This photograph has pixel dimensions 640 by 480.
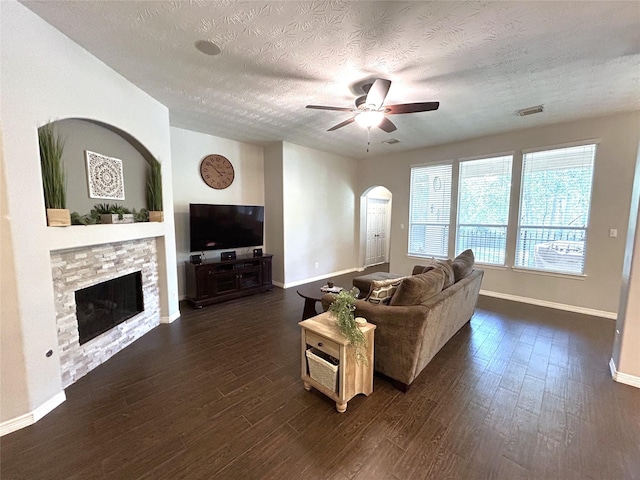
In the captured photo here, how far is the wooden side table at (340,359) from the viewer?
6.41ft

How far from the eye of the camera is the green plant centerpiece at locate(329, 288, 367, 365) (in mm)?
1951

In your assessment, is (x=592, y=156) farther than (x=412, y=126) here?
No

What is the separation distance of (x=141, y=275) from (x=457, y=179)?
18.1 ft

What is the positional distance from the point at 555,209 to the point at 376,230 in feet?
13.4

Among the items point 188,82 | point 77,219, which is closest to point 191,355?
point 77,219

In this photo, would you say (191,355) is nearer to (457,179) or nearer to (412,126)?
(412,126)

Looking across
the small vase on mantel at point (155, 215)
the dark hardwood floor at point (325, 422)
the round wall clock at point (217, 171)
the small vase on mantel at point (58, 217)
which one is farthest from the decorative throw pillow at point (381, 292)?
the round wall clock at point (217, 171)

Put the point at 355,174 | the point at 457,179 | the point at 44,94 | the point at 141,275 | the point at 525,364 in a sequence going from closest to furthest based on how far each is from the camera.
→ the point at 44,94, the point at 525,364, the point at 141,275, the point at 457,179, the point at 355,174

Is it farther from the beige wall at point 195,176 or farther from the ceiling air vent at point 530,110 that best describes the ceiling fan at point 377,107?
the beige wall at point 195,176

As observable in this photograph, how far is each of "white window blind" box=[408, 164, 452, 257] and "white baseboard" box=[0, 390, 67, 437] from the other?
579 centimetres

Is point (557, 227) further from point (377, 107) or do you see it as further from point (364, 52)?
point (364, 52)

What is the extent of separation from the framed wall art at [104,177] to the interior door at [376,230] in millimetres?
5636

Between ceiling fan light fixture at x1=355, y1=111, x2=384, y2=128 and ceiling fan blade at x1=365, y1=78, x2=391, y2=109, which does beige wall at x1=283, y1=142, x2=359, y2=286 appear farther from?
ceiling fan blade at x1=365, y1=78, x2=391, y2=109

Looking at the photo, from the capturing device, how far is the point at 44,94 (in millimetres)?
1940
